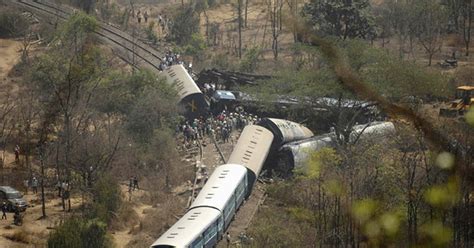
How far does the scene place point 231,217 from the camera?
942 inches

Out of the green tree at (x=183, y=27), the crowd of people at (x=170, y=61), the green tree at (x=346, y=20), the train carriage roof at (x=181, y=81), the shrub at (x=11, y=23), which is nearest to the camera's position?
the train carriage roof at (x=181, y=81)

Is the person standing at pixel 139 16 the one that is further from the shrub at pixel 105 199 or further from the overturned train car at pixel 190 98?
the shrub at pixel 105 199

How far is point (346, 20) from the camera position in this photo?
42.6m

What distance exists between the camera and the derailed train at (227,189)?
2034 cm

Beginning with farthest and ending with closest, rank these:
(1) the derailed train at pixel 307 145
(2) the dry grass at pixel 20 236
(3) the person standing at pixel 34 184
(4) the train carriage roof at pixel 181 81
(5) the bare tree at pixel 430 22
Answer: (5) the bare tree at pixel 430 22 < (4) the train carriage roof at pixel 181 81 < (1) the derailed train at pixel 307 145 < (3) the person standing at pixel 34 184 < (2) the dry grass at pixel 20 236

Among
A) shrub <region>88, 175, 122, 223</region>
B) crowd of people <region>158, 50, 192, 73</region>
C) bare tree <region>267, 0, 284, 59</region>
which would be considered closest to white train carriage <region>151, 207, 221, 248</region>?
shrub <region>88, 175, 122, 223</region>

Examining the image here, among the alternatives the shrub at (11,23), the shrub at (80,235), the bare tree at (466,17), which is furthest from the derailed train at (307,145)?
the shrub at (11,23)

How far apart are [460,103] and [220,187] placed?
14007mm

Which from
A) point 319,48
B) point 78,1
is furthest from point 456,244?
point 78,1

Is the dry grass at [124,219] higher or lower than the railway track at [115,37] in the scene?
lower

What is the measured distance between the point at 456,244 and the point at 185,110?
1810 cm

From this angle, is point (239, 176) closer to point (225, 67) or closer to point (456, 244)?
point (456, 244)

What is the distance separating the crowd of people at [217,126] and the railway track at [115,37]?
800 cm

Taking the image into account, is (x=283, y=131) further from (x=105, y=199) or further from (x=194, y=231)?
(x=194, y=231)
